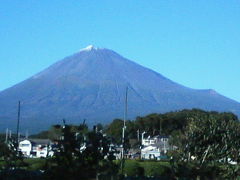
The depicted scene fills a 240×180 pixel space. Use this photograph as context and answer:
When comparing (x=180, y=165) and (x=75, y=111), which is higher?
(x=75, y=111)

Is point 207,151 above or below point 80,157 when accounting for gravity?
above

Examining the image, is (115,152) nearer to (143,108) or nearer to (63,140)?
(63,140)

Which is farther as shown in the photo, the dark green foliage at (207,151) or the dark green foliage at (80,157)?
the dark green foliage at (207,151)

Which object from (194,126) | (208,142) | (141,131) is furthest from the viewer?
(141,131)

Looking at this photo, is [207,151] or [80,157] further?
[207,151]

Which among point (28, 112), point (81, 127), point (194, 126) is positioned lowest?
point (81, 127)

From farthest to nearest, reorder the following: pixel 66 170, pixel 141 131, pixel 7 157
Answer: pixel 141 131, pixel 7 157, pixel 66 170

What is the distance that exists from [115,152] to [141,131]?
75794 mm

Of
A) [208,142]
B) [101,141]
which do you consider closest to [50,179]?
[101,141]

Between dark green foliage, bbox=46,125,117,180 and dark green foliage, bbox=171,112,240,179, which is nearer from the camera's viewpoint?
dark green foliage, bbox=46,125,117,180

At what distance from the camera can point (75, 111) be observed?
18600 centimetres

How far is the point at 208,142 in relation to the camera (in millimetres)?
17266

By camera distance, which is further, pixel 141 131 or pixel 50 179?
pixel 141 131

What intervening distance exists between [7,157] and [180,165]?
2366 millimetres
